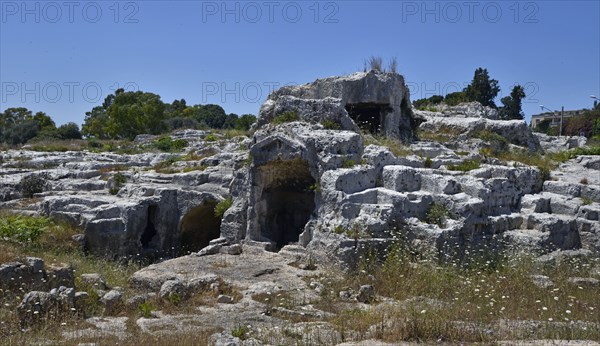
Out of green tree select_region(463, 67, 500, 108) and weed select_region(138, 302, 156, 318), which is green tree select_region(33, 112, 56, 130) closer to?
green tree select_region(463, 67, 500, 108)

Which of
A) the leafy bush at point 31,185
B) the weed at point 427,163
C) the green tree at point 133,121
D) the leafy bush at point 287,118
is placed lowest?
the leafy bush at point 31,185

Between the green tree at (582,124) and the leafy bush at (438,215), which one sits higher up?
the green tree at (582,124)

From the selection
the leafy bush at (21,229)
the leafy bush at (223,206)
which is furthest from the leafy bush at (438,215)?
the leafy bush at (21,229)

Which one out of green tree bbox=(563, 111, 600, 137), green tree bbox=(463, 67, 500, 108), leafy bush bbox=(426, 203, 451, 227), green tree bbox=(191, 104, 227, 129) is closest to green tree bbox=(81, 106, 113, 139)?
green tree bbox=(191, 104, 227, 129)

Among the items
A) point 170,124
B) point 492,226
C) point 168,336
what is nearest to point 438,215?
point 492,226

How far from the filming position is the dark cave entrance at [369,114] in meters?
19.5

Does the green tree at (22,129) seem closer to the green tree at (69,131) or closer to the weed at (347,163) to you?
the green tree at (69,131)

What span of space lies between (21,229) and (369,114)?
1075 centimetres

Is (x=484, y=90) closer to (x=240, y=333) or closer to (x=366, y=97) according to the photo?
(x=366, y=97)

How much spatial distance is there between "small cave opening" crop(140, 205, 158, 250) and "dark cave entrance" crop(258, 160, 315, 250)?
336 cm

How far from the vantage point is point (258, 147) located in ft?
50.1

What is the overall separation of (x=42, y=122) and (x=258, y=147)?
53.7 meters

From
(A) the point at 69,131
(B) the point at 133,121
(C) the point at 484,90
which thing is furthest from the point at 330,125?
(A) the point at 69,131

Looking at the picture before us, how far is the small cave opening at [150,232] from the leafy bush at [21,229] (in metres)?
2.75
